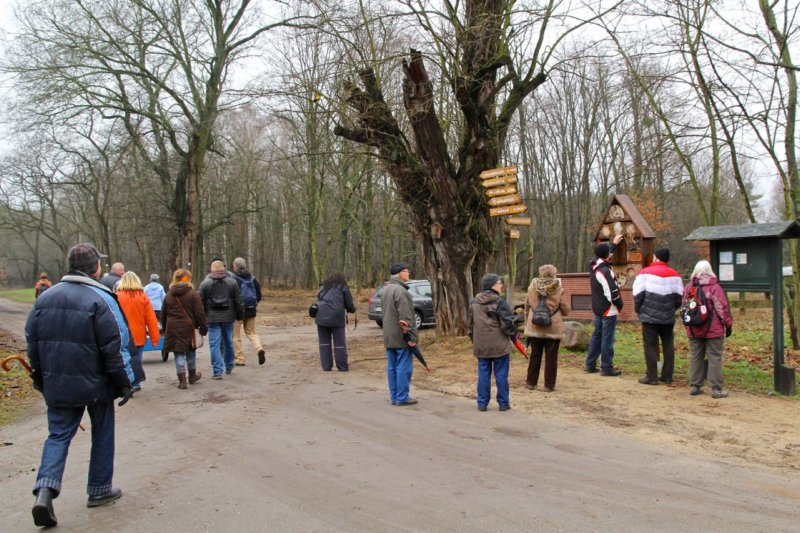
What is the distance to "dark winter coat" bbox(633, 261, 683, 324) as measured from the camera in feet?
28.8

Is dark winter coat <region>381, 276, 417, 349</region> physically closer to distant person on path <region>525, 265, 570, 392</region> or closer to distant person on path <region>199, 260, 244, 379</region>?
distant person on path <region>525, 265, 570, 392</region>

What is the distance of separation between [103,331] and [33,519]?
1.32 m

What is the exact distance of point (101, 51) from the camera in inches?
944

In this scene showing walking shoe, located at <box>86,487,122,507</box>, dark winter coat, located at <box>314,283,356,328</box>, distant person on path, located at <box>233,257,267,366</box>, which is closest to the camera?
walking shoe, located at <box>86,487,122,507</box>

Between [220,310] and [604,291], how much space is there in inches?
244

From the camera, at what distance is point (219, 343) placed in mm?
10352

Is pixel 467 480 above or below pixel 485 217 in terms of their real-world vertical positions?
below

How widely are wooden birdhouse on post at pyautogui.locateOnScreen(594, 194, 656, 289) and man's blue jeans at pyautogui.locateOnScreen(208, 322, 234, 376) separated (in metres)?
10.3

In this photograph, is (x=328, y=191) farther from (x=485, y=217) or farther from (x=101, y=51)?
(x=485, y=217)

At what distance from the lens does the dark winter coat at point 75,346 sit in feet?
14.5

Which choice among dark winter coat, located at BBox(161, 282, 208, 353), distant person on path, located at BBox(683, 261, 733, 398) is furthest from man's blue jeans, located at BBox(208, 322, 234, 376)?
distant person on path, located at BBox(683, 261, 733, 398)

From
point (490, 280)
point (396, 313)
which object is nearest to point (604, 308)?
point (490, 280)

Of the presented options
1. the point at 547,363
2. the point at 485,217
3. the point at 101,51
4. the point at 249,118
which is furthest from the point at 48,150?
the point at 547,363

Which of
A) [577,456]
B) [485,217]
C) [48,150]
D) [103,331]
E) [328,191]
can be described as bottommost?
[577,456]
